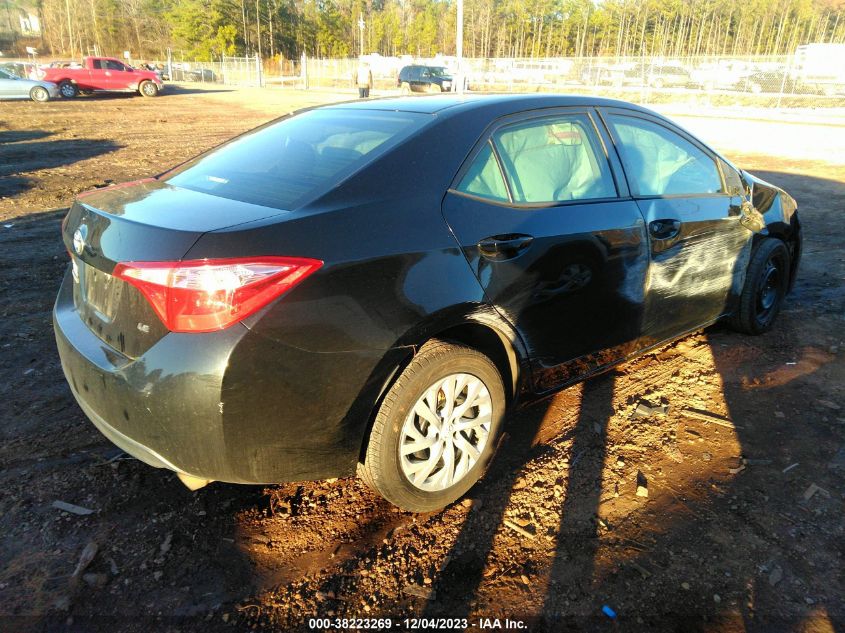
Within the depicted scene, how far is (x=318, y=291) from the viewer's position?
2150 mm

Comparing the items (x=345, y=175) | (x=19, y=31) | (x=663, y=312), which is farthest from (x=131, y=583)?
(x=19, y=31)

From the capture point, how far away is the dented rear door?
11.2 feet

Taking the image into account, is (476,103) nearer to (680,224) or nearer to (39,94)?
(680,224)

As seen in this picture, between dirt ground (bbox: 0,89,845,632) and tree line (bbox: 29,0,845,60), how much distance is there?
264ft

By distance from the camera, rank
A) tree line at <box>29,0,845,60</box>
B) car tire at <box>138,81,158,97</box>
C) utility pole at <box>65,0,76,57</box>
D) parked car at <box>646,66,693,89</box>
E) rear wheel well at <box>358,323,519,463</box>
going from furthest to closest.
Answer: utility pole at <box>65,0,76,57</box> < tree line at <box>29,0,845,60</box> < car tire at <box>138,81,158,97</box> < parked car at <box>646,66,693,89</box> < rear wheel well at <box>358,323,519,463</box>

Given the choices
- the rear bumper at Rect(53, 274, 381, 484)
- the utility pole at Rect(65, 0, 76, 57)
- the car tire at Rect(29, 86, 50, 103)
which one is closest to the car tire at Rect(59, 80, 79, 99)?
the car tire at Rect(29, 86, 50, 103)

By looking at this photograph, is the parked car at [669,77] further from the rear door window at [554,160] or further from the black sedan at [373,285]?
the rear door window at [554,160]

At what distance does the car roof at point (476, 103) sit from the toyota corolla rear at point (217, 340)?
74 cm

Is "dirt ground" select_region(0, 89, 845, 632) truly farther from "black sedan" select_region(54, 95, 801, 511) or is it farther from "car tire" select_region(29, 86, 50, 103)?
"car tire" select_region(29, 86, 50, 103)

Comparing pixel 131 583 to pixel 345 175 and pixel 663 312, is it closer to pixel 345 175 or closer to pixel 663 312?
pixel 345 175

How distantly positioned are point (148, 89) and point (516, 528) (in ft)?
124

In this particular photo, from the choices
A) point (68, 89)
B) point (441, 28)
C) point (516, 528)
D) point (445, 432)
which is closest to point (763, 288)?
point (516, 528)

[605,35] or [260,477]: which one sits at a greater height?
[605,35]

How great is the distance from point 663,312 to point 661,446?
2.57 ft
